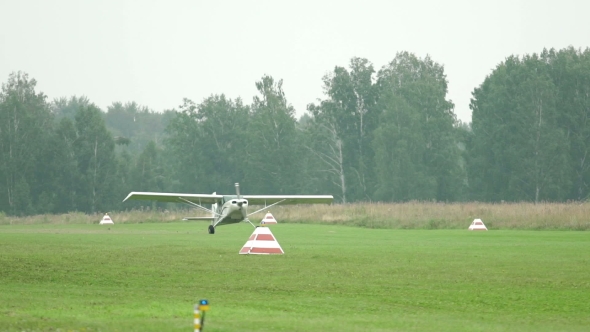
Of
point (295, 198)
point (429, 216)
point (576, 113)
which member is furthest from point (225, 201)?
point (576, 113)

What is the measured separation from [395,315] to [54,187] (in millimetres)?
76792

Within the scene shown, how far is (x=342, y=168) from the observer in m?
89.5

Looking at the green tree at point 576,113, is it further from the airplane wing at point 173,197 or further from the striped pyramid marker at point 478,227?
the airplane wing at point 173,197

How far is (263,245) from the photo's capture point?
68.6ft

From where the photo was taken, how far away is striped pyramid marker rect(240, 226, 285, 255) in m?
20.8

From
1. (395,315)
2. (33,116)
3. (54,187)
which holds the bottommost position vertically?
(395,315)

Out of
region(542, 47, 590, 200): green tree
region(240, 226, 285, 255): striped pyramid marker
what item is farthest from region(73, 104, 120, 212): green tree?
region(240, 226, 285, 255): striped pyramid marker

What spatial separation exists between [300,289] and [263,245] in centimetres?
715

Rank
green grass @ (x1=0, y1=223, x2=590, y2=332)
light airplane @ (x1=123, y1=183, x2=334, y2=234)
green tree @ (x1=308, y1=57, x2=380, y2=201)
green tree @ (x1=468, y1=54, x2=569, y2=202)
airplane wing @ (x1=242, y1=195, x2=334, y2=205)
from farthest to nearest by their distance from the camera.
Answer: green tree @ (x1=308, y1=57, x2=380, y2=201) < green tree @ (x1=468, y1=54, x2=569, y2=202) < airplane wing @ (x1=242, y1=195, x2=334, y2=205) < light airplane @ (x1=123, y1=183, x2=334, y2=234) < green grass @ (x1=0, y1=223, x2=590, y2=332)

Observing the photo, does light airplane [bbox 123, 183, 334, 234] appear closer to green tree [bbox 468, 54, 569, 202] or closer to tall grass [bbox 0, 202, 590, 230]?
tall grass [bbox 0, 202, 590, 230]

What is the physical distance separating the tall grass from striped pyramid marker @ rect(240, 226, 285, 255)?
693 inches

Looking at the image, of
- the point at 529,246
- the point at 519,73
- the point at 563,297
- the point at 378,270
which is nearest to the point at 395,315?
the point at 563,297

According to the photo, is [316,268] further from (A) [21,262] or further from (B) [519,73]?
(B) [519,73]

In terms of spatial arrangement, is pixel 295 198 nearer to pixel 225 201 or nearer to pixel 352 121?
pixel 225 201
